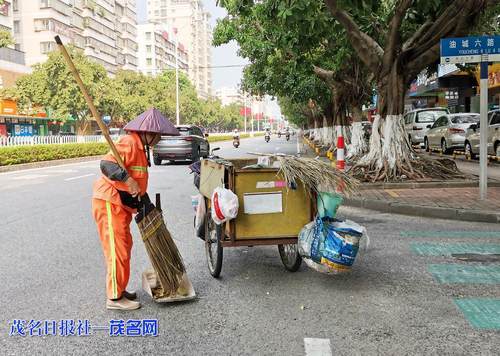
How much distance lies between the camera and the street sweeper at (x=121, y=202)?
12.9 ft

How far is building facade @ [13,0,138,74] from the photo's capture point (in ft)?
212

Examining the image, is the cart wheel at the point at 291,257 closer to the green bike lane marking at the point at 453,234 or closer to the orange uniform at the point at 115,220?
the orange uniform at the point at 115,220

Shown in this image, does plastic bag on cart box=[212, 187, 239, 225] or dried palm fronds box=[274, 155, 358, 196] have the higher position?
dried palm fronds box=[274, 155, 358, 196]

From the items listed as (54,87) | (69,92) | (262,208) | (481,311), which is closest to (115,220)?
(262,208)

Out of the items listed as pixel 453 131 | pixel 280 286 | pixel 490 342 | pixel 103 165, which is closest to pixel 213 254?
pixel 280 286

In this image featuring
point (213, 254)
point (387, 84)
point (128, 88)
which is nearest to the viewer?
point (213, 254)

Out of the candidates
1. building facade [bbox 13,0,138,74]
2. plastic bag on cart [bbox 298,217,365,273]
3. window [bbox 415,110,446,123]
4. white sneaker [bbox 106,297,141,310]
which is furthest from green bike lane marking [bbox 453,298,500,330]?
building facade [bbox 13,0,138,74]

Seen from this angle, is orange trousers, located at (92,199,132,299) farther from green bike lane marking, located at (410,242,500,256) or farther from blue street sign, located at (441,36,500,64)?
blue street sign, located at (441,36,500,64)

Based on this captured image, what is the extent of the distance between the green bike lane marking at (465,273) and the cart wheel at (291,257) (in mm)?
1250

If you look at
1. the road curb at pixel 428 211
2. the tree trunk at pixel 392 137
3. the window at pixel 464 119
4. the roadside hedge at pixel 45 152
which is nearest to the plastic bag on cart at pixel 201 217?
the road curb at pixel 428 211

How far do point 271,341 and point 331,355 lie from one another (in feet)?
1.36

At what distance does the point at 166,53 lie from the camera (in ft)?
426

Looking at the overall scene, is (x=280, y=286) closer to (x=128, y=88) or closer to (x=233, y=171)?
(x=233, y=171)

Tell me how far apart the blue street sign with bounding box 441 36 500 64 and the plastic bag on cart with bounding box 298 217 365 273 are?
5.57 meters
